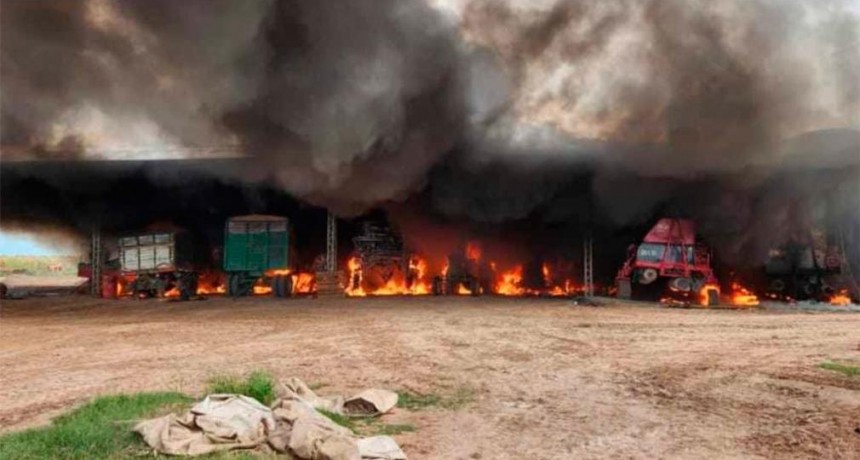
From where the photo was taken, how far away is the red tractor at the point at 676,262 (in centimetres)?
2139

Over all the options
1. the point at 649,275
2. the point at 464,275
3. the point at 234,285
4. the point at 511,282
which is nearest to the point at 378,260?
the point at 464,275

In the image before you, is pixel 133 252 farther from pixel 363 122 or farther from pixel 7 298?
pixel 363 122

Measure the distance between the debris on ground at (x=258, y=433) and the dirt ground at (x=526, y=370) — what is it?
0.50 metres

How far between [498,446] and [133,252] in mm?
23162

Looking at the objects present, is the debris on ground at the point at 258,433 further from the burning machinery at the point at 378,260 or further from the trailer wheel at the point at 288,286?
the burning machinery at the point at 378,260

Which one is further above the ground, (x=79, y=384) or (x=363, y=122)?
(x=363, y=122)

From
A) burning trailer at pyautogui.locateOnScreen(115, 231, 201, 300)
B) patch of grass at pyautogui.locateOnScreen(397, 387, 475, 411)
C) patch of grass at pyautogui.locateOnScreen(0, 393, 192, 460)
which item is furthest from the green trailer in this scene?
patch of grass at pyautogui.locateOnScreen(0, 393, 192, 460)

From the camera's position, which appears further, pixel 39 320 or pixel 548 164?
pixel 548 164

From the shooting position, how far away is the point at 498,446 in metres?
5.14

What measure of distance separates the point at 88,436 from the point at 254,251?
20.9m

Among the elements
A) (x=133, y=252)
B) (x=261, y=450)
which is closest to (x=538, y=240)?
(x=133, y=252)

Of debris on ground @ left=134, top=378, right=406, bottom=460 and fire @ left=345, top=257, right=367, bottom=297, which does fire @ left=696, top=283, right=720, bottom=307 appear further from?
debris on ground @ left=134, top=378, right=406, bottom=460

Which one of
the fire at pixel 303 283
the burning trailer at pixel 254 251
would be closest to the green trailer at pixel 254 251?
the burning trailer at pixel 254 251

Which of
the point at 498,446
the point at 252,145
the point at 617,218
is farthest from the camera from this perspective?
the point at 617,218
